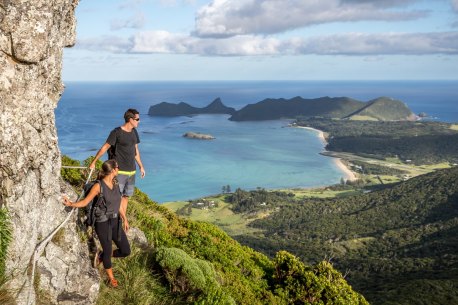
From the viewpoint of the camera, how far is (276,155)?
6486 inches

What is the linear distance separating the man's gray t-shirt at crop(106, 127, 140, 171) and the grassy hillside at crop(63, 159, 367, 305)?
72.8 inches

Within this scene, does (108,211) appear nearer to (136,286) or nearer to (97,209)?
(97,209)

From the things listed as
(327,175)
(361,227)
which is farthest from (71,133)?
(361,227)

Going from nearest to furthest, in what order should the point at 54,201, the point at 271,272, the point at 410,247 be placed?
the point at 54,201
the point at 271,272
the point at 410,247

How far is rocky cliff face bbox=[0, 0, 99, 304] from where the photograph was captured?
16.0 feet

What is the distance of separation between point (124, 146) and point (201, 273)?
9.55 feet

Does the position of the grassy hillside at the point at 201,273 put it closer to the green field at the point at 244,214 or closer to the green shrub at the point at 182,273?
the green shrub at the point at 182,273

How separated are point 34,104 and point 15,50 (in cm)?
73

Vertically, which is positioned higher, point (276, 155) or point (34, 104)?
point (34, 104)

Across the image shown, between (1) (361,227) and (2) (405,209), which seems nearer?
(1) (361,227)

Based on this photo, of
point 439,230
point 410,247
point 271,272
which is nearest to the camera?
point 271,272

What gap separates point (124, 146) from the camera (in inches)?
306

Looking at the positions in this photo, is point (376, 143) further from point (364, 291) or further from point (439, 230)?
point (364, 291)

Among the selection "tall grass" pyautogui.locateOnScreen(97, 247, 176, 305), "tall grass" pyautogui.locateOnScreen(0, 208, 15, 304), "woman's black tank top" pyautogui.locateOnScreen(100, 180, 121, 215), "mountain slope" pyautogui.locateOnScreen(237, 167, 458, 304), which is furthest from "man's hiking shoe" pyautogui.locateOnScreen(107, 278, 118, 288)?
"mountain slope" pyautogui.locateOnScreen(237, 167, 458, 304)
